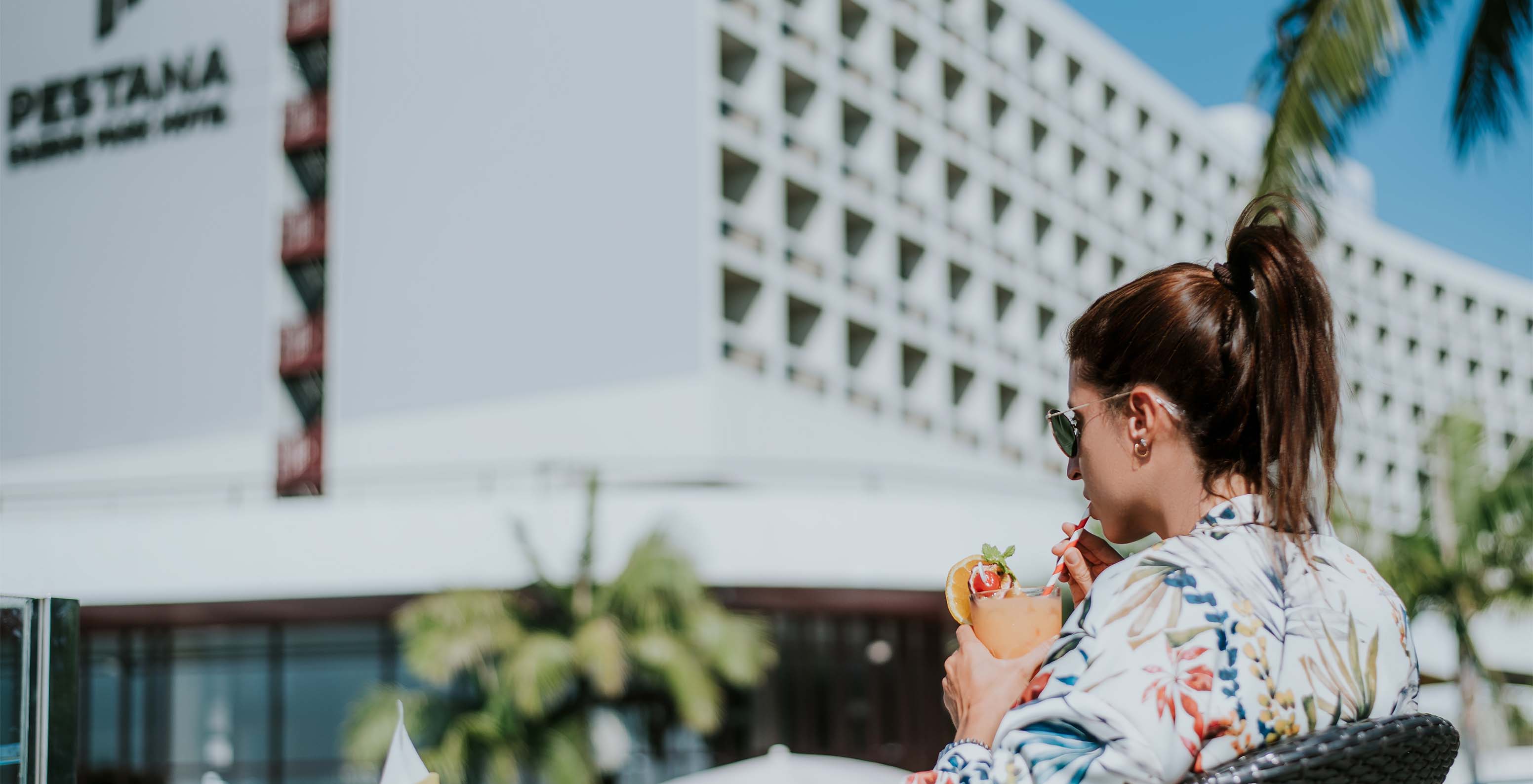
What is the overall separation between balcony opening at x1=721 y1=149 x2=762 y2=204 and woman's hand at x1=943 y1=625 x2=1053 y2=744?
25617 millimetres

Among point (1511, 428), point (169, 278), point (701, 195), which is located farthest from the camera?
point (1511, 428)

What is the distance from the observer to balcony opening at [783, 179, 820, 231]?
96.3 ft

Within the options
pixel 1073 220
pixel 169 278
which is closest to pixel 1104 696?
pixel 169 278

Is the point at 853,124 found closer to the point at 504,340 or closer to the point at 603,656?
the point at 504,340

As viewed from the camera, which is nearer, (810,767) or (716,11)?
(810,767)

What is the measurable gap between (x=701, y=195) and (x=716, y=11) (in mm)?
3623

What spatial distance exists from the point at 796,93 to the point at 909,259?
4792 mm

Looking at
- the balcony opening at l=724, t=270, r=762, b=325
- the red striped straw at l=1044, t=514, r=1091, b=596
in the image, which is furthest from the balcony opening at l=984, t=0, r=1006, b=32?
the red striped straw at l=1044, t=514, r=1091, b=596

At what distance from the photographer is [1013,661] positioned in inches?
66.4

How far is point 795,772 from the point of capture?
962 centimetres

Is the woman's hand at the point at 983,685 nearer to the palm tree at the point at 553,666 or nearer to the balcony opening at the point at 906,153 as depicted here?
the palm tree at the point at 553,666

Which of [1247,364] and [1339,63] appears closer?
[1247,364]

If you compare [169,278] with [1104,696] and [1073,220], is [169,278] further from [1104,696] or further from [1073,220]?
[1104,696]

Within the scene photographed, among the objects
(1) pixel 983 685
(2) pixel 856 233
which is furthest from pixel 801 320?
(1) pixel 983 685
